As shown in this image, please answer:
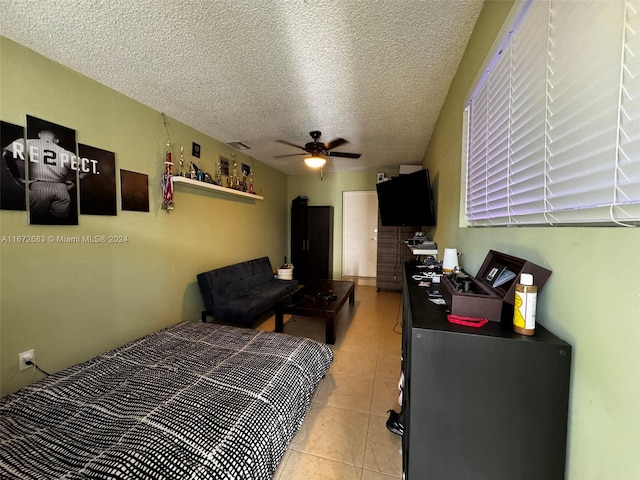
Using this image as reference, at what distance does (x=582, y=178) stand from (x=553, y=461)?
808 millimetres

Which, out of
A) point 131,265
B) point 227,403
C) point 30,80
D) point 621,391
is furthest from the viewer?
point 131,265

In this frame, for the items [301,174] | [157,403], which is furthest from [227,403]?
[301,174]

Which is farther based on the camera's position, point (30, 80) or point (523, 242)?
point (30, 80)

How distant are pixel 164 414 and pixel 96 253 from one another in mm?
1586

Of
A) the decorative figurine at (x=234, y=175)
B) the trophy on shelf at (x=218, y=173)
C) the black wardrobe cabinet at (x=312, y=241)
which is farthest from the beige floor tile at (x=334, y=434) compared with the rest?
the black wardrobe cabinet at (x=312, y=241)

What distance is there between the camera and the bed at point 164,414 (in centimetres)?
103

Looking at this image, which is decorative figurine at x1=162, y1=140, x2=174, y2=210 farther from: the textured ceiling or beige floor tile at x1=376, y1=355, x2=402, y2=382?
beige floor tile at x1=376, y1=355, x2=402, y2=382

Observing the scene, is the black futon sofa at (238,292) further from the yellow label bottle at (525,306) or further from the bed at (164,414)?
the yellow label bottle at (525,306)

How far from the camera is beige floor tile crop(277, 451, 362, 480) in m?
1.32

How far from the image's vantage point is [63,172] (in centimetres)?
189

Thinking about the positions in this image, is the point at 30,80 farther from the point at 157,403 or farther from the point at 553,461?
the point at 553,461

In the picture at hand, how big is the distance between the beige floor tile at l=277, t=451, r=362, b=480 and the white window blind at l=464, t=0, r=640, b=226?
4.91 ft

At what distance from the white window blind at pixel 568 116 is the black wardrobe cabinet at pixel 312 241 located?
421cm

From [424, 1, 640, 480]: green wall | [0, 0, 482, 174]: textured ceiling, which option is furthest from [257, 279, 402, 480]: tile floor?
[0, 0, 482, 174]: textured ceiling
